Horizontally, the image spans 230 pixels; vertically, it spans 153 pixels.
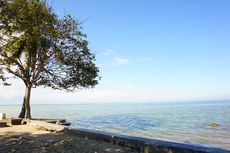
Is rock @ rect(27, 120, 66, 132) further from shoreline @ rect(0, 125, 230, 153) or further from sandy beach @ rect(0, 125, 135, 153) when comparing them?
sandy beach @ rect(0, 125, 135, 153)

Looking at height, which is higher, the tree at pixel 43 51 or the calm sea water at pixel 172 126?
the tree at pixel 43 51

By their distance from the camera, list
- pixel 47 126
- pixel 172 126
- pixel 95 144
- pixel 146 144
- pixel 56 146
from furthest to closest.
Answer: pixel 172 126
pixel 47 126
pixel 95 144
pixel 56 146
pixel 146 144

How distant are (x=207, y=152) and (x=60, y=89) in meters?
22.2

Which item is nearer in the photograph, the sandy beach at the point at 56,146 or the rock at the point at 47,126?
the sandy beach at the point at 56,146

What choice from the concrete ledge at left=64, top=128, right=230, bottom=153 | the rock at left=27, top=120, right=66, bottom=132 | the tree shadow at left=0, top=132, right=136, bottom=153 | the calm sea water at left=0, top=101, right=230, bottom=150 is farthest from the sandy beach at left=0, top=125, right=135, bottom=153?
the calm sea water at left=0, top=101, right=230, bottom=150

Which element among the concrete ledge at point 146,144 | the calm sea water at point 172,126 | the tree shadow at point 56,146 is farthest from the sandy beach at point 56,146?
the calm sea water at point 172,126

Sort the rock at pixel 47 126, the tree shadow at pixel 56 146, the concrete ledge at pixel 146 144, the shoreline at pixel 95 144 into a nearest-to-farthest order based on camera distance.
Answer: the concrete ledge at pixel 146 144
the shoreline at pixel 95 144
the tree shadow at pixel 56 146
the rock at pixel 47 126

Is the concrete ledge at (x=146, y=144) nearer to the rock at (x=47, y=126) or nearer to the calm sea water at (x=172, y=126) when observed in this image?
the rock at (x=47, y=126)

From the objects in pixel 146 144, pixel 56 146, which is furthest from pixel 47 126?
pixel 146 144

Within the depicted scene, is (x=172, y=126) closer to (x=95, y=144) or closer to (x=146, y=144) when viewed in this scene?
(x=95, y=144)

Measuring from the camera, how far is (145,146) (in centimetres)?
1084

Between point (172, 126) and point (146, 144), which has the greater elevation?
point (146, 144)

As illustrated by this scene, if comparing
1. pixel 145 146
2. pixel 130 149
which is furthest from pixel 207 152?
pixel 130 149

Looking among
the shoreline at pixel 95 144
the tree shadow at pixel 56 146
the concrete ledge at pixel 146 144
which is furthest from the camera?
the tree shadow at pixel 56 146
